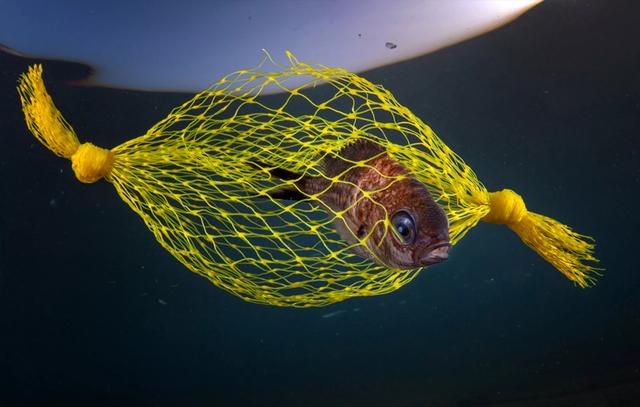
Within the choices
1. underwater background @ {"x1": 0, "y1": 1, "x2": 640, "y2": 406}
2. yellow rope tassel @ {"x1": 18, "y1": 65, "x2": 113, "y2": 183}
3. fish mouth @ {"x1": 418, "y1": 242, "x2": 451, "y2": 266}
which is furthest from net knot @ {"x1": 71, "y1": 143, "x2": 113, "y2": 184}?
underwater background @ {"x1": 0, "y1": 1, "x2": 640, "y2": 406}

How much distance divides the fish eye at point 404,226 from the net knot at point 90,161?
1.02 meters

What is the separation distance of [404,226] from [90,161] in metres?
1.09

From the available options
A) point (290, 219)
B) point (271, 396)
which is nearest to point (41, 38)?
point (290, 219)

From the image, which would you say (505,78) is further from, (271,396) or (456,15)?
(271,396)

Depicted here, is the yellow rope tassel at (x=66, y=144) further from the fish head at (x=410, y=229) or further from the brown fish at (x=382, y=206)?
the fish head at (x=410, y=229)

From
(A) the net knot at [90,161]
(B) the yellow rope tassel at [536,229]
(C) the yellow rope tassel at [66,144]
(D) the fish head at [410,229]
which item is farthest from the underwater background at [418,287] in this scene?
(D) the fish head at [410,229]

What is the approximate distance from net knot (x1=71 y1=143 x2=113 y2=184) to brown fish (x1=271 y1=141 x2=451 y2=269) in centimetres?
60

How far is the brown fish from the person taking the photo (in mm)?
1435

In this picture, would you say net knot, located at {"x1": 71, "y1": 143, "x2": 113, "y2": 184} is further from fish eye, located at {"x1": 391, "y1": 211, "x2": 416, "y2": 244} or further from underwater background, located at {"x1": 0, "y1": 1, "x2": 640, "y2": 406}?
underwater background, located at {"x1": 0, "y1": 1, "x2": 640, "y2": 406}

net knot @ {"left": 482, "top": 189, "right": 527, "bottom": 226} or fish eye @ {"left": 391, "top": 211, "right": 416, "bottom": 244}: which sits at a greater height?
net knot @ {"left": 482, "top": 189, "right": 527, "bottom": 226}

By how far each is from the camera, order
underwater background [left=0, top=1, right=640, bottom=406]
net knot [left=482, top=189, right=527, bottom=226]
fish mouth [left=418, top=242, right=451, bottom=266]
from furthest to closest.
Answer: underwater background [left=0, top=1, right=640, bottom=406]
net knot [left=482, top=189, right=527, bottom=226]
fish mouth [left=418, top=242, right=451, bottom=266]

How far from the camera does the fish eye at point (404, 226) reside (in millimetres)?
1457

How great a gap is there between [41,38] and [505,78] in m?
2.89

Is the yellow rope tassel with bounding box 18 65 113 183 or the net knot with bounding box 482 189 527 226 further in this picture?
the net knot with bounding box 482 189 527 226
